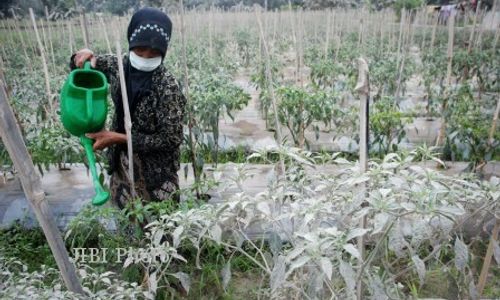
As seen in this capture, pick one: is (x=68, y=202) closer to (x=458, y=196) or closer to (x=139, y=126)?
(x=139, y=126)

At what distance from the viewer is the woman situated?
5.72ft

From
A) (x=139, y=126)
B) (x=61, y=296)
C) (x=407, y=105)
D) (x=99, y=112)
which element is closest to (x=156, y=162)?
(x=139, y=126)

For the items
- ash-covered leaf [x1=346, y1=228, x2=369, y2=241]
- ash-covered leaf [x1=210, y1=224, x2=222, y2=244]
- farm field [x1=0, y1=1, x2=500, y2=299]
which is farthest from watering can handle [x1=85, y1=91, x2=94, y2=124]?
ash-covered leaf [x1=346, y1=228, x2=369, y2=241]

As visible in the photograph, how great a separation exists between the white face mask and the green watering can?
176 mm

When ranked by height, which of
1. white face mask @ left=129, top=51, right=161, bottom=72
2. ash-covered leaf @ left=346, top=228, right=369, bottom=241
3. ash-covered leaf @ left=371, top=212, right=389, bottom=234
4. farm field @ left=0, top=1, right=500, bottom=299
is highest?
white face mask @ left=129, top=51, right=161, bottom=72

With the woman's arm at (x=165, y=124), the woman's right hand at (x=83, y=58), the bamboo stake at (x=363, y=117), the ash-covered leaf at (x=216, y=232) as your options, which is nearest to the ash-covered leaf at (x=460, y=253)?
the bamboo stake at (x=363, y=117)

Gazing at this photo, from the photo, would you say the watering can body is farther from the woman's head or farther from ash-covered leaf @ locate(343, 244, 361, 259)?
ash-covered leaf @ locate(343, 244, 361, 259)

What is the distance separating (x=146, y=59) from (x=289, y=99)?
1673 millimetres

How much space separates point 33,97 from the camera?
4.21m

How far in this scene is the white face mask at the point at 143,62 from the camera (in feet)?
5.94

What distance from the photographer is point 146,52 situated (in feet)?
5.89

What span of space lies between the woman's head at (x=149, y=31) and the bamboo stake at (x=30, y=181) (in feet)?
2.47

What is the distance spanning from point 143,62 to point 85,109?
344 millimetres

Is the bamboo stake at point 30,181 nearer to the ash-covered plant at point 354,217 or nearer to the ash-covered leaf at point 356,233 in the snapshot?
the ash-covered plant at point 354,217
